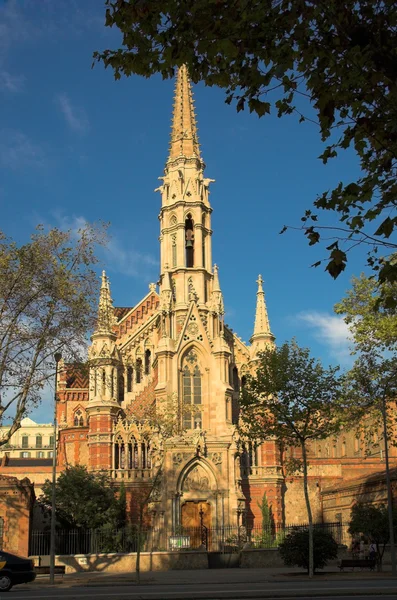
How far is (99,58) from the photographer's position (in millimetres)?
11797

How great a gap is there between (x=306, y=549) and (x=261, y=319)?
1073 inches

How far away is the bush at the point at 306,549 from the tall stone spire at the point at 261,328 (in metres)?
25.0

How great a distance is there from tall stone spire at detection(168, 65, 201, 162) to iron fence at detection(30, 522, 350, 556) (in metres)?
27.2

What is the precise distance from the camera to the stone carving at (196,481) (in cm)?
4606

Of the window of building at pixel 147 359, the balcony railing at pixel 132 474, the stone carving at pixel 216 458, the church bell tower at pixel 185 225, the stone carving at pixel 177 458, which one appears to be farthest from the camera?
the window of building at pixel 147 359

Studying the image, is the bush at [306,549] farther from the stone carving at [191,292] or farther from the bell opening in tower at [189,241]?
the bell opening in tower at [189,241]

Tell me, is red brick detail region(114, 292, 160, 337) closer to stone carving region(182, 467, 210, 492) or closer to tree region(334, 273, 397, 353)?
stone carving region(182, 467, 210, 492)

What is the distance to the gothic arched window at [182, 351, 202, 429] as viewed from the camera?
4928 cm

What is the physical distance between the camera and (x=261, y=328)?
55.1m

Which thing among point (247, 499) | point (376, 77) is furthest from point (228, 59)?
point (247, 499)

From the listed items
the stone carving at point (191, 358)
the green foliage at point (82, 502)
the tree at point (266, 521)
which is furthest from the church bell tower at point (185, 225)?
the green foliage at point (82, 502)

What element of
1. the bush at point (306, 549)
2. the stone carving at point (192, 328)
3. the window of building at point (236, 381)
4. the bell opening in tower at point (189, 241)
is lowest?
the bush at point (306, 549)

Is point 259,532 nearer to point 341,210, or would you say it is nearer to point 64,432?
point 64,432

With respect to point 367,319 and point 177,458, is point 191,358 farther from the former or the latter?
point 367,319
